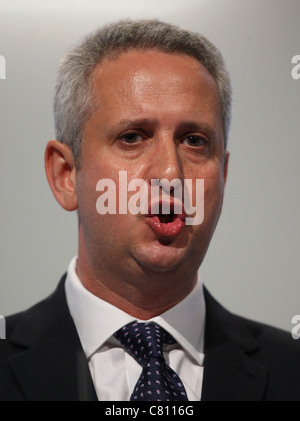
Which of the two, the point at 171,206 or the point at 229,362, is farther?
the point at 229,362

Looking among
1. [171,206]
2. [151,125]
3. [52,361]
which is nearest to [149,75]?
[151,125]

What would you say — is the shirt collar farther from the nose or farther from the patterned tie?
the nose

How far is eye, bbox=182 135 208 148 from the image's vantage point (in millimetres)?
1493

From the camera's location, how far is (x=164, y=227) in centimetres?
142

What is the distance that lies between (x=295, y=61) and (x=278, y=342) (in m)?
0.75

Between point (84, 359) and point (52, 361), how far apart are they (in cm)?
7

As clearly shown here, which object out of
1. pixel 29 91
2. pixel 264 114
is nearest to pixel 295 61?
pixel 264 114

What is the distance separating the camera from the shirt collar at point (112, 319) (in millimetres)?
1502

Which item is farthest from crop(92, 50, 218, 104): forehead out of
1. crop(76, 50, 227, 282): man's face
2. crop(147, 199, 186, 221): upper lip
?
crop(147, 199, 186, 221): upper lip

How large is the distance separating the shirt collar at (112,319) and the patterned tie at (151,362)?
0.02 m

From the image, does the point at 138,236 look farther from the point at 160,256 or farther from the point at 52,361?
the point at 52,361

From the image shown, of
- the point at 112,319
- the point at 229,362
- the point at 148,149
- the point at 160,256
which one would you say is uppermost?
the point at 148,149

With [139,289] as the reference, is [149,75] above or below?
above

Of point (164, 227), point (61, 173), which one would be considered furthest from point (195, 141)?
point (61, 173)
